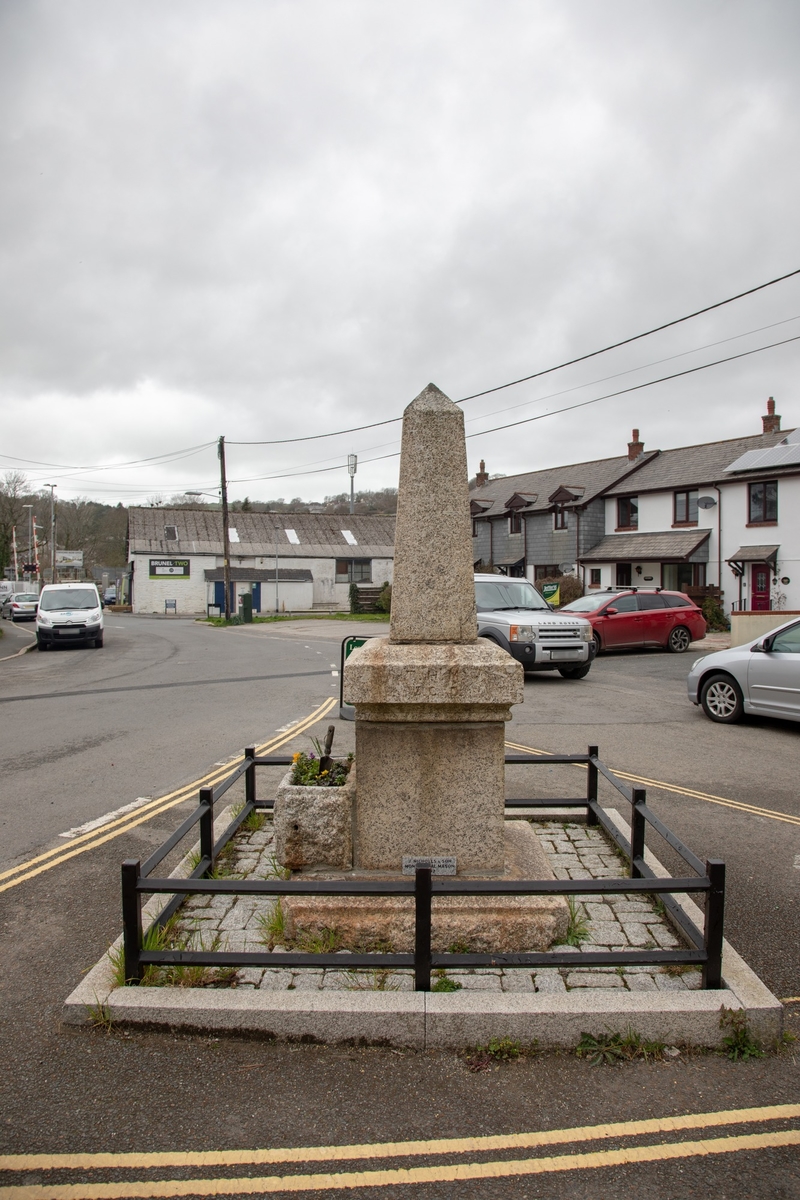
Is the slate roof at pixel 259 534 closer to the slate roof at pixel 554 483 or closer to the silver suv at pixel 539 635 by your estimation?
the slate roof at pixel 554 483

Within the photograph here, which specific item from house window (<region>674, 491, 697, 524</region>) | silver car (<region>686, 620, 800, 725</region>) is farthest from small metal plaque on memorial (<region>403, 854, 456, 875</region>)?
house window (<region>674, 491, 697, 524</region>)

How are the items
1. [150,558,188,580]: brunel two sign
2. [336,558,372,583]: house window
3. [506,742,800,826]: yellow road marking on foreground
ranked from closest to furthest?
[506,742,800,826]: yellow road marking on foreground, [150,558,188,580]: brunel two sign, [336,558,372,583]: house window

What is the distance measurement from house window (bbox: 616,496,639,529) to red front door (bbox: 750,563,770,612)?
21.8ft

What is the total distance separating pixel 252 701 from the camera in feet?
39.7

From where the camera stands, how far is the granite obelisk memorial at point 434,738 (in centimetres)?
366

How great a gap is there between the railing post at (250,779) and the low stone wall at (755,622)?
15.4 meters

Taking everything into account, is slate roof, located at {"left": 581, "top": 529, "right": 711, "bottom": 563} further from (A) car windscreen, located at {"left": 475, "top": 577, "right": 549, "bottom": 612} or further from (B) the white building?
(A) car windscreen, located at {"left": 475, "top": 577, "right": 549, "bottom": 612}

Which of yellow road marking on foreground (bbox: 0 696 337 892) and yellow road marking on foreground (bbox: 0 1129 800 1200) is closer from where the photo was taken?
yellow road marking on foreground (bbox: 0 1129 800 1200)

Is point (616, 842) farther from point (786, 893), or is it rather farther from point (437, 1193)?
point (437, 1193)

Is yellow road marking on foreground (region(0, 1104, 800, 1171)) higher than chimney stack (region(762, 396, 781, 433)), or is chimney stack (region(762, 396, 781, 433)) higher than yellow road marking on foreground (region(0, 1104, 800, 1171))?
chimney stack (region(762, 396, 781, 433))

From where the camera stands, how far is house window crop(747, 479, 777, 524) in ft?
90.4

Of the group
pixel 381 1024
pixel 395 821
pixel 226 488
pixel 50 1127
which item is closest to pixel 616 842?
pixel 395 821

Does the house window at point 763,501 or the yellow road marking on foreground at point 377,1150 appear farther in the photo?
the house window at point 763,501

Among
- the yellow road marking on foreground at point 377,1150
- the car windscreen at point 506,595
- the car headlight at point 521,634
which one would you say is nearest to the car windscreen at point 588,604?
the car windscreen at point 506,595
